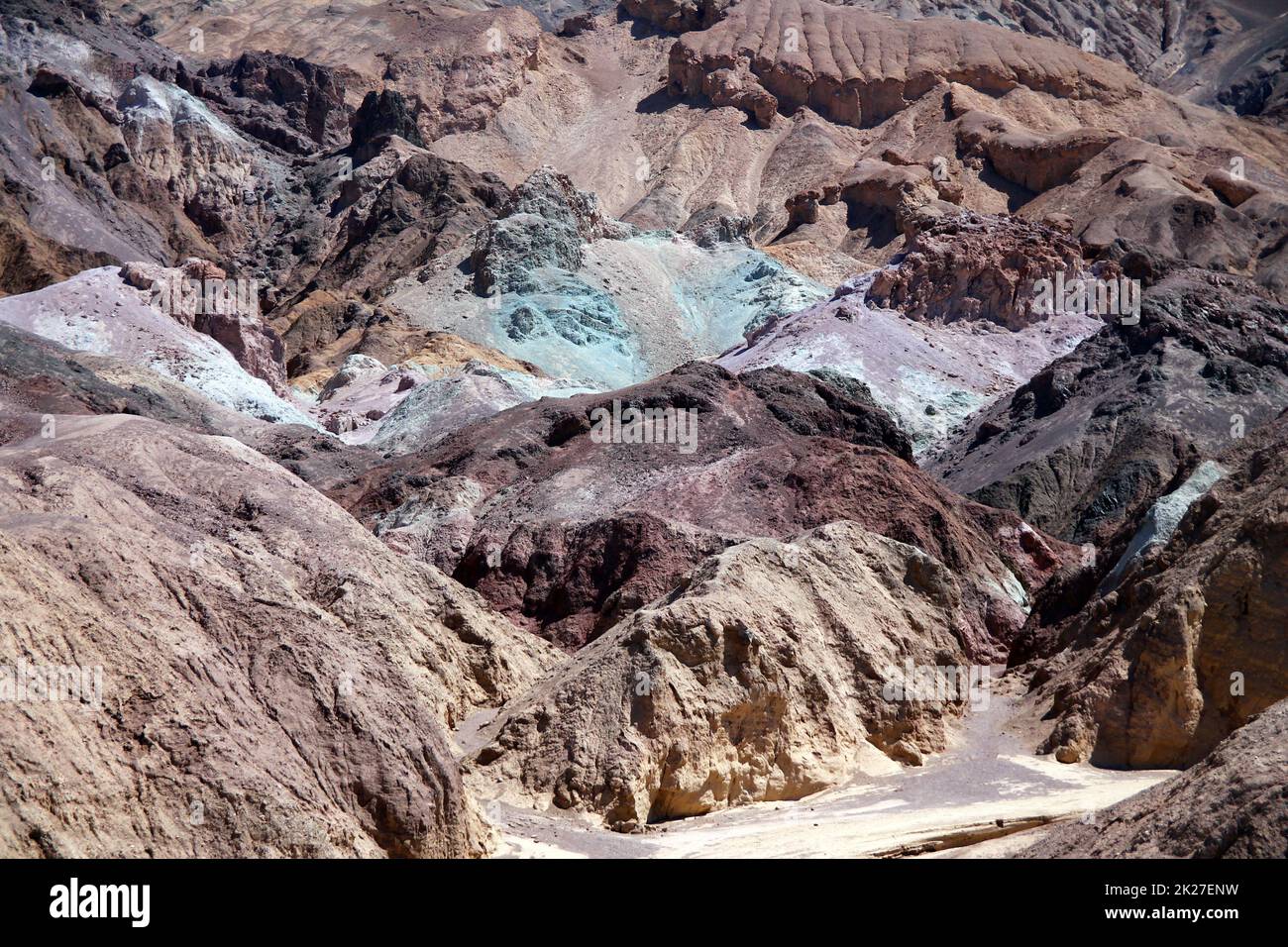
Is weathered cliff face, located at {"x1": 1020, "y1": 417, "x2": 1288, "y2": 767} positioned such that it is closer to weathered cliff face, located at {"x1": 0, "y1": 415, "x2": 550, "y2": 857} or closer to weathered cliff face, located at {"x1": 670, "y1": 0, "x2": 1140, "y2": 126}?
weathered cliff face, located at {"x1": 0, "y1": 415, "x2": 550, "y2": 857}

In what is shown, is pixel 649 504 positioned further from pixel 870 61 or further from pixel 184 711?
pixel 870 61

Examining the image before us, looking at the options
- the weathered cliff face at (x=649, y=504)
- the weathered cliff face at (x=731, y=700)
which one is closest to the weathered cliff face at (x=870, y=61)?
the weathered cliff face at (x=649, y=504)

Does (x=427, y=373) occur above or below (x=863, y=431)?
above

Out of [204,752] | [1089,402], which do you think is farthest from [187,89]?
[204,752]

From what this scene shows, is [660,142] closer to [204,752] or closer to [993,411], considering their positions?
Result: [993,411]

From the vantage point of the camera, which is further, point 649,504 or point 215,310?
point 215,310

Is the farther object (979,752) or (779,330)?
(779,330)

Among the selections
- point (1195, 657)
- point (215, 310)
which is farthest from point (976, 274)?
point (1195, 657)
